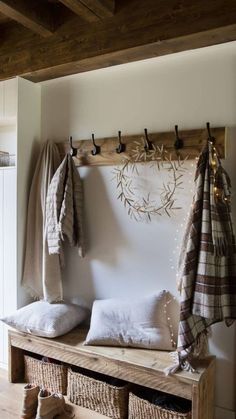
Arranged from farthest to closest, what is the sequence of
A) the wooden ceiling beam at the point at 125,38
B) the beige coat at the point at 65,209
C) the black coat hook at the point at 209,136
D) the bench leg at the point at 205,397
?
Result: the beige coat at the point at 65,209, the black coat hook at the point at 209,136, the wooden ceiling beam at the point at 125,38, the bench leg at the point at 205,397

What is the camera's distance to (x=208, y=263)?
1785mm

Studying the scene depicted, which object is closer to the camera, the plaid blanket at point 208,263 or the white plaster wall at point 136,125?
the plaid blanket at point 208,263

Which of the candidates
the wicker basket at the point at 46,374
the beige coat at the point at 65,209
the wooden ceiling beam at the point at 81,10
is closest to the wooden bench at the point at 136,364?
the wicker basket at the point at 46,374

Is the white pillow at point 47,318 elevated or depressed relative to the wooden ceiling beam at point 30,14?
depressed

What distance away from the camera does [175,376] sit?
70.9 inches

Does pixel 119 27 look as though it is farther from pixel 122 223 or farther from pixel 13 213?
pixel 13 213

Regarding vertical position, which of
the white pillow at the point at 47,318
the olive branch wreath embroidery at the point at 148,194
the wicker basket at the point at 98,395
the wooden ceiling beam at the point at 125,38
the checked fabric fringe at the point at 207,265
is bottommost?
the wicker basket at the point at 98,395

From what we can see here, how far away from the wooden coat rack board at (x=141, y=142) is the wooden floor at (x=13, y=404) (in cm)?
154

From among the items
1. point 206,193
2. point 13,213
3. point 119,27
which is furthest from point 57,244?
→ point 119,27

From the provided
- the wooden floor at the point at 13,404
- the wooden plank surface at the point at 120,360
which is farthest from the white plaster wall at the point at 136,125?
the wooden floor at the point at 13,404

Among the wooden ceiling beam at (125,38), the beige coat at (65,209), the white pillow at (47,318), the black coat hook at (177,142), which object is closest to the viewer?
the wooden ceiling beam at (125,38)

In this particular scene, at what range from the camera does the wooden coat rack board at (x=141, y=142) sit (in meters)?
1.99

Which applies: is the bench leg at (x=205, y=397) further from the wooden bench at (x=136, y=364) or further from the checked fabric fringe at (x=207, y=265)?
the checked fabric fringe at (x=207, y=265)

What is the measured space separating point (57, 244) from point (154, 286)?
0.69m
